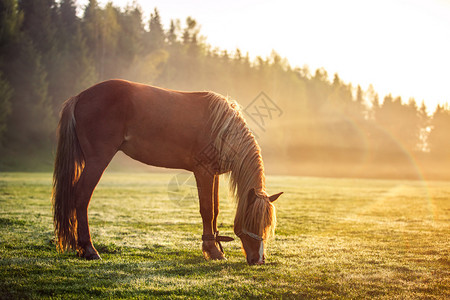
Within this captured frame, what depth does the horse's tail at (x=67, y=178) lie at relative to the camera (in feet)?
16.3

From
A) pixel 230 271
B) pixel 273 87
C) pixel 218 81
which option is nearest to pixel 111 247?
pixel 230 271

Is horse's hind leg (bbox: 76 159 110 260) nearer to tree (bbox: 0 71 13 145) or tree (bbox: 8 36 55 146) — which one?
tree (bbox: 0 71 13 145)

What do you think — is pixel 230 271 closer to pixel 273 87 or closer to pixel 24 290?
pixel 24 290

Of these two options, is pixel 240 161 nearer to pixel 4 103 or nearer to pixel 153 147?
pixel 153 147

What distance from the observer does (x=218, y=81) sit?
178 ft

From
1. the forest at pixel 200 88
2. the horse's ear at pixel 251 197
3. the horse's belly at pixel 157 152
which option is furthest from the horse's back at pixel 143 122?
the forest at pixel 200 88

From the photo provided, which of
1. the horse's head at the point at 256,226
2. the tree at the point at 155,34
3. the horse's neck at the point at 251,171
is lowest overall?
the horse's head at the point at 256,226

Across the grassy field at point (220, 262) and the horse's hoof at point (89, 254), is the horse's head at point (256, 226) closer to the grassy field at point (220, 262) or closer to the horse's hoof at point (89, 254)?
the grassy field at point (220, 262)

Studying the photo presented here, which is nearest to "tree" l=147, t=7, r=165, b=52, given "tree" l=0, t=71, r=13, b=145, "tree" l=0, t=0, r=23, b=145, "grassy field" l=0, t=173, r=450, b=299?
"tree" l=0, t=0, r=23, b=145

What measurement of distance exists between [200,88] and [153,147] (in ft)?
155

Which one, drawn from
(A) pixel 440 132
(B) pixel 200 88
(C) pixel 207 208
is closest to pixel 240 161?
(C) pixel 207 208

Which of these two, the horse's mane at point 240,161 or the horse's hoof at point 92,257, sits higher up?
the horse's mane at point 240,161

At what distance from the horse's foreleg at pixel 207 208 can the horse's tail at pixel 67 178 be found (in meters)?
1.66

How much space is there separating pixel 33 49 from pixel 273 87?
3686 centimetres
